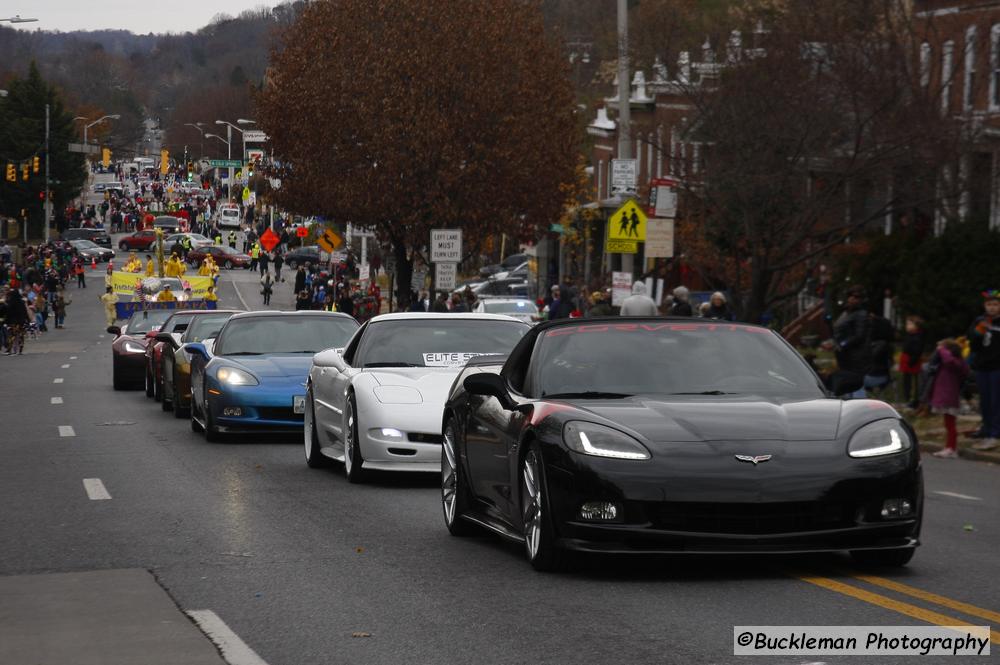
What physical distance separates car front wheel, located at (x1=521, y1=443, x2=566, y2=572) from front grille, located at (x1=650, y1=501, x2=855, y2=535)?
0.63 meters

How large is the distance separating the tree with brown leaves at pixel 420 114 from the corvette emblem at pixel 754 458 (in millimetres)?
41225

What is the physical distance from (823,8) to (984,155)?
14.2 ft

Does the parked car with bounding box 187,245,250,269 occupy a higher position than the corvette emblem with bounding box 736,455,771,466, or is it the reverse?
the corvette emblem with bounding box 736,455,771,466

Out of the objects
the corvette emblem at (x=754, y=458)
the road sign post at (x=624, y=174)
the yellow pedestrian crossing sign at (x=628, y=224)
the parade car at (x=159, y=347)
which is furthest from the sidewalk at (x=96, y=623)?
the road sign post at (x=624, y=174)

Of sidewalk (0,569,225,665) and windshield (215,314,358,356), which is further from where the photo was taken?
windshield (215,314,358,356)

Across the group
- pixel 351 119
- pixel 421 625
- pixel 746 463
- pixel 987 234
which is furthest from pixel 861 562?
pixel 351 119

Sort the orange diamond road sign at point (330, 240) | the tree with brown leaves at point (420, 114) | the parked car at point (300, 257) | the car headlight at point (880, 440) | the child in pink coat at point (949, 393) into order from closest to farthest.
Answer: the car headlight at point (880, 440), the child in pink coat at point (949, 393), the tree with brown leaves at point (420, 114), the orange diamond road sign at point (330, 240), the parked car at point (300, 257)

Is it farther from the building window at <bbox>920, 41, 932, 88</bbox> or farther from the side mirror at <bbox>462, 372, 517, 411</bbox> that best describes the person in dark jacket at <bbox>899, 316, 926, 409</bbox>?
the side mirror at <bbox>462, 372, 517, 411</bbox>

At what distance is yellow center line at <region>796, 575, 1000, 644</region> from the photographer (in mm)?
7445

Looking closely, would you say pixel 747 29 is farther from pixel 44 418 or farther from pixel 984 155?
pixel 44 418

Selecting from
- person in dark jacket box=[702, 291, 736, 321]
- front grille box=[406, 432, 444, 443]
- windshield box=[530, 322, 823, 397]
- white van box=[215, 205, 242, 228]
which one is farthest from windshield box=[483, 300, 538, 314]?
white van box=[215, 205, 242, 228]

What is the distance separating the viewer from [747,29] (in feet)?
114

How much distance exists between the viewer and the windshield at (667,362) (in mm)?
9617

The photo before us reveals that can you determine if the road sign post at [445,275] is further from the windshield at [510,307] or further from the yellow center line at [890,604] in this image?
the yellow center line at [890,604]
